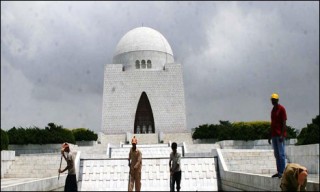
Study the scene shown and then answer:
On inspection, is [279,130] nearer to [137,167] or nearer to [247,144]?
[137,167]

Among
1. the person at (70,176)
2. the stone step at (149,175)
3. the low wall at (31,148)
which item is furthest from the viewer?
the low wall at (31,148)

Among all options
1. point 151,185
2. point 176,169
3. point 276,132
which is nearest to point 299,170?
point 276,132

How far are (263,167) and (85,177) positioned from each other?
5352 millimetres

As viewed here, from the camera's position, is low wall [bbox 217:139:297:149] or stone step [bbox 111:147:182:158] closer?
stone step [bbox 111:147:182:158]

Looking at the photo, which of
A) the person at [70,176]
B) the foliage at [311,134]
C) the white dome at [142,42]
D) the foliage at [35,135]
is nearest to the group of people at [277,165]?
the person at [70,176]

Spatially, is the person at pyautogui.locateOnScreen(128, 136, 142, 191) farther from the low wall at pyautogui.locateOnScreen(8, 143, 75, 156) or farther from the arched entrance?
the arched entrance

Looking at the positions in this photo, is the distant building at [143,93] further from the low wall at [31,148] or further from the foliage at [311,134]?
the foliage at [311,134]

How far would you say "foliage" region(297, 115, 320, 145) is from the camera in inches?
377

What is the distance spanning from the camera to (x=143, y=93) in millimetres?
27734

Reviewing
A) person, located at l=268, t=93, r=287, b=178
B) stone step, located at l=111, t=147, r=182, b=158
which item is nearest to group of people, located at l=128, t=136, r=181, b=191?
person, located at l=268, t=93, r=287, b=178

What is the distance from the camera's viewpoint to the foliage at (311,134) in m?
9.59

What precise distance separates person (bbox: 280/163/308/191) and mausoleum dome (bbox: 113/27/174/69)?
25282 mm

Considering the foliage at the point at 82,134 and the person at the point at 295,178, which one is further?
the foliage at the point at 82,134

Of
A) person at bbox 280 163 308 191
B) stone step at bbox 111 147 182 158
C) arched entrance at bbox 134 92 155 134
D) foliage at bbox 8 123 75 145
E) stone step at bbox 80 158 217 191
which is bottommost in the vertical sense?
stone step at bbox 80 158 217 191
